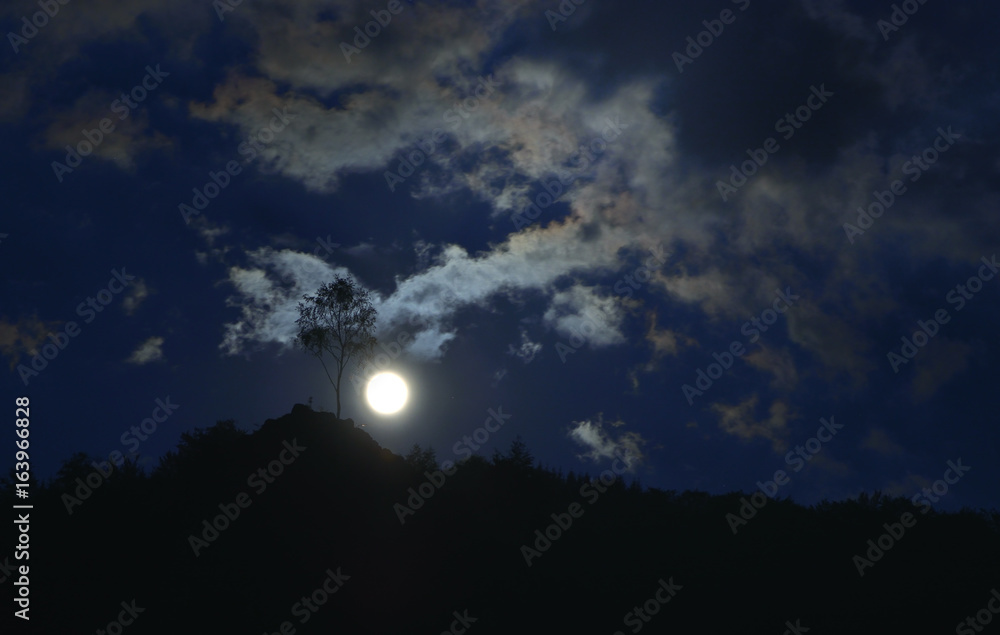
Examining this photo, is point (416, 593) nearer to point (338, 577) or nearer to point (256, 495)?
point (338, 577)

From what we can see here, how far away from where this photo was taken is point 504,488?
140 ft

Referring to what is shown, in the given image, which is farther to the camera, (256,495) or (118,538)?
(256,495)

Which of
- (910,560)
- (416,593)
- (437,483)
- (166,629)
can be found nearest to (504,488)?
(437,483)

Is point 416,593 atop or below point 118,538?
atop

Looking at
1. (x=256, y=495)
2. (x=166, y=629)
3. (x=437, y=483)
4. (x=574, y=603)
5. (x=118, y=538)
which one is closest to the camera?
(x=166, y=629)

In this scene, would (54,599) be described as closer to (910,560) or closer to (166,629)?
(166,629)

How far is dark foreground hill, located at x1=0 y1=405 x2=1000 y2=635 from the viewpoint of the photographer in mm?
28766

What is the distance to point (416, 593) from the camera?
31.4m

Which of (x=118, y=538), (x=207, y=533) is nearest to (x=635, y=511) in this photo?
(x=207, y=533)

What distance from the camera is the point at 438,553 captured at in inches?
1369

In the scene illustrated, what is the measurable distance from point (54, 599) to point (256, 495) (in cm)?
1137

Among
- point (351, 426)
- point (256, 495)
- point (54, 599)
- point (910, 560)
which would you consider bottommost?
point (54, 599)

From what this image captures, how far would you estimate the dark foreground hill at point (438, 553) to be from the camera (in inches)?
1133

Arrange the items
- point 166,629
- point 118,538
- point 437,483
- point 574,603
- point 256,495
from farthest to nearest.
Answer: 1. point 437,483
2. point 256,495
3. point 118,538
4. point 574,603
5. point 166,629
